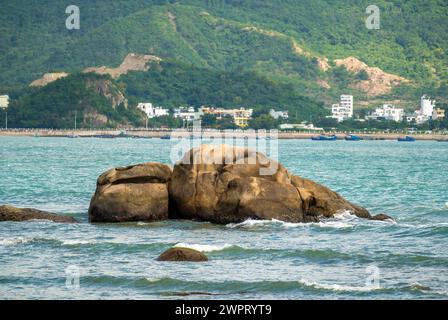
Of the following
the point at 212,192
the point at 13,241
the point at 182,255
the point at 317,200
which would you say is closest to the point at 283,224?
the point at 317,200

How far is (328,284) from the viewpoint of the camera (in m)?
26.7

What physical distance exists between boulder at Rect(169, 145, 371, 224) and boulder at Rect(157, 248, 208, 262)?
23.0 feet

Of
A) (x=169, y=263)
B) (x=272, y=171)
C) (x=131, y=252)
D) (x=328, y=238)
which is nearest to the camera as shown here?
(x=169, y=263)

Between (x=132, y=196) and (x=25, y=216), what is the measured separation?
408cm

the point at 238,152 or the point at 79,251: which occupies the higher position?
the point at 238,152

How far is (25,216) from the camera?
38469 mm

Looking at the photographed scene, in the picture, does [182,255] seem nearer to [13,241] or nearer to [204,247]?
[204,247]

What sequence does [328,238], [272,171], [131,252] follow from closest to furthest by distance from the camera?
1. [131,252]
2. [328,238]
3. [272,171]

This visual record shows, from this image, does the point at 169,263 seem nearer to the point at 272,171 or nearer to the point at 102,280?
the point at 102,280

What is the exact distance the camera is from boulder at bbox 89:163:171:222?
123 ft

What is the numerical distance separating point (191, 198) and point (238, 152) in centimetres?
231

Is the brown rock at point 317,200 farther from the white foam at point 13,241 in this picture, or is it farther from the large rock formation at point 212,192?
the white foam at point 13,241
